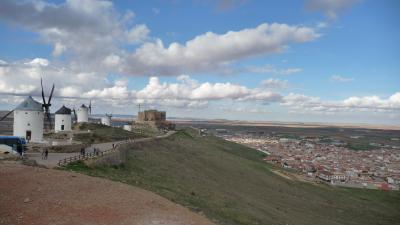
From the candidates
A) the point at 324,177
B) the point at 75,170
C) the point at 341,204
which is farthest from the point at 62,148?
A: the point at 324,177

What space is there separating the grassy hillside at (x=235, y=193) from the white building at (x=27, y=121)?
9.66 meters

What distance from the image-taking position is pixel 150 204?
1672cm

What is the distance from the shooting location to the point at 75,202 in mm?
15438

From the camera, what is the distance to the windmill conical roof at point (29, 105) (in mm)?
35438

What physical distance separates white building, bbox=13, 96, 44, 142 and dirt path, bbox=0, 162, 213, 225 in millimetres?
16738

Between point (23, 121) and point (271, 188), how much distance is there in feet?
85.4

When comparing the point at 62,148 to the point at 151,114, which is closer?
the point at 62,148

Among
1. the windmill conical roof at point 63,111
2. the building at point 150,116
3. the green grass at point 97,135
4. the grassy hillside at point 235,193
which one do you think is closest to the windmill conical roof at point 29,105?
the green grass at point 97,135

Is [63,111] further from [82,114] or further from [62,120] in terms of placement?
[82,114]

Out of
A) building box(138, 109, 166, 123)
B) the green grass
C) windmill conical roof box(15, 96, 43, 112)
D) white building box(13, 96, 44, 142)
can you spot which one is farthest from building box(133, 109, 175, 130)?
white building box(13, 96, 44, 142)

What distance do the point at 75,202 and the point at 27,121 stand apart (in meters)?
23.4

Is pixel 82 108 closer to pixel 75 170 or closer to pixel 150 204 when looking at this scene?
pixel 75 170

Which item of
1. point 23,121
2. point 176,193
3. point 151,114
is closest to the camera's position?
point 176,193

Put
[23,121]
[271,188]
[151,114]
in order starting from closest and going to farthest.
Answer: [23,121]
[271,188]
[151,114]
